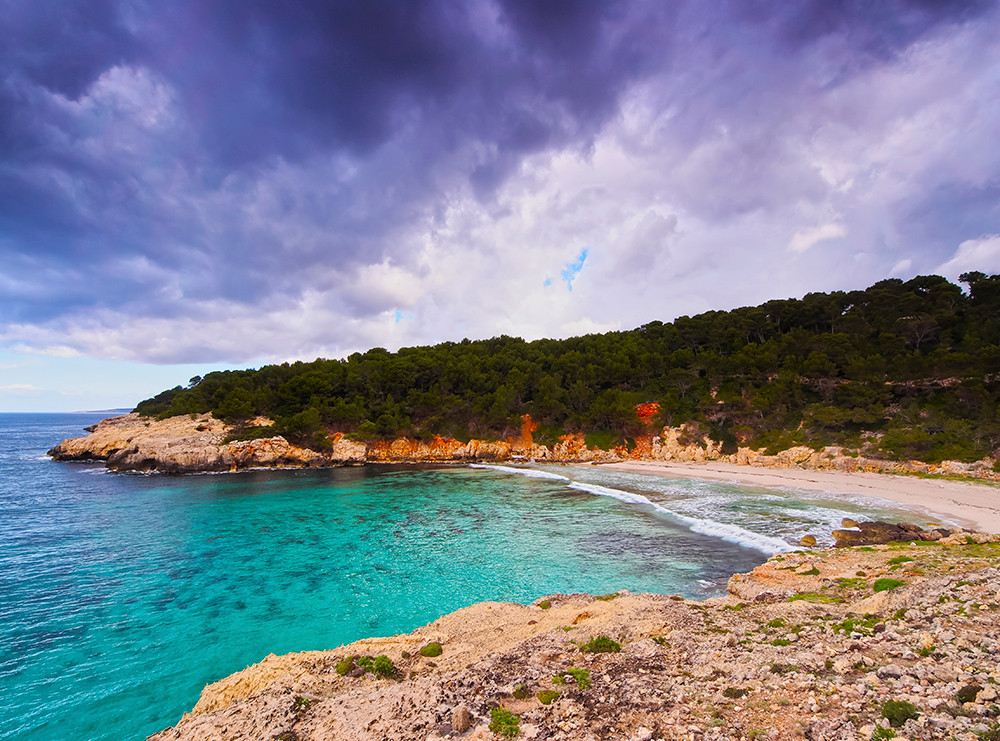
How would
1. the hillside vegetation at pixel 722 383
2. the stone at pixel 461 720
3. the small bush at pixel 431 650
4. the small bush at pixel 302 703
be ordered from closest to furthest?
1. the stone at pixel 461 720
2. the small bush at pixel 302 703
3. the small bush at pixel 431 650
4. the hillside vegetation at pixel 722 383

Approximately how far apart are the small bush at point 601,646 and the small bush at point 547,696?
213 centimetres

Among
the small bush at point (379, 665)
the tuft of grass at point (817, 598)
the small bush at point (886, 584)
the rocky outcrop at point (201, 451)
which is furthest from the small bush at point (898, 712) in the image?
the rocky outcrop at point (201, 451)

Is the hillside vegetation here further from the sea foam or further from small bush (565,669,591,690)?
small bush (565,669,591,690)

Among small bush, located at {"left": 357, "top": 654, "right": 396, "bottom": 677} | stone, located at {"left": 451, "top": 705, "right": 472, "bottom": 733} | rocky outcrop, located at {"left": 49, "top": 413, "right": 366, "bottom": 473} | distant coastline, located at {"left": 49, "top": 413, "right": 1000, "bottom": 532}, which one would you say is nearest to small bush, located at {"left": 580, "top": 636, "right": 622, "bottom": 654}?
stone, located at {"left": 451, "top": 705, "right": 472, "bottom": 733}

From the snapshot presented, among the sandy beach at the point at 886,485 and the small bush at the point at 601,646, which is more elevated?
the small bush at the point at 601,646

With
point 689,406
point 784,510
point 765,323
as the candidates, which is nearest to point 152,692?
point 784,510

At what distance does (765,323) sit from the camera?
71.2m

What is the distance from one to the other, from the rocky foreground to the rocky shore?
137 ft

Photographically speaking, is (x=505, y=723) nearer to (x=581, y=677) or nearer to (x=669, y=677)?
(x=581, y=677)

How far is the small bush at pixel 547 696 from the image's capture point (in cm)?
794

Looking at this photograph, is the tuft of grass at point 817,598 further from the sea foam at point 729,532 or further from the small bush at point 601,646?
the sea foam at point 729,532

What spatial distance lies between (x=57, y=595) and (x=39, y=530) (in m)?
15.6

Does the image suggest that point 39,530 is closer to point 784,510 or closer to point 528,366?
point 784,510

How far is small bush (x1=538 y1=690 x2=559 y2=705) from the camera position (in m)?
7.94
